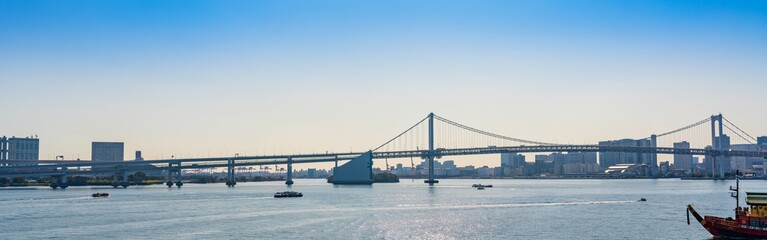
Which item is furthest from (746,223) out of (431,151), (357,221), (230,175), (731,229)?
(230,175)

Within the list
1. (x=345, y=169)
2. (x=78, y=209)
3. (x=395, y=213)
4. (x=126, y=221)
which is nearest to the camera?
(x=126, y=221)

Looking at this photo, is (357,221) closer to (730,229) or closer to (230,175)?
(730,229)

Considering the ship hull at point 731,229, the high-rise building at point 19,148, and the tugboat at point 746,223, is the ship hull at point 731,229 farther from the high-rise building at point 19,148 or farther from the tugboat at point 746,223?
the high-rise building at point 19,148

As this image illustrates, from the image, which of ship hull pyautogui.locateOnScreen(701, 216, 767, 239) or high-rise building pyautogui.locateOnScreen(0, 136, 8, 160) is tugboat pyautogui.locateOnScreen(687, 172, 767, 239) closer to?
ship hull pyautogui.locateOnScreen(701, 216, 767, 239)

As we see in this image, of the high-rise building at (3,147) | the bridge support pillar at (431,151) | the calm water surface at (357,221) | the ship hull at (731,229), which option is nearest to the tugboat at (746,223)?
the ship hull at (731,229)

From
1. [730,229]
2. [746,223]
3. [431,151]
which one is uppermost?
[431,151]

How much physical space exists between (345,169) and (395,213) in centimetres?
7133

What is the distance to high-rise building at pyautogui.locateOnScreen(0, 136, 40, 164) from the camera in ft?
591

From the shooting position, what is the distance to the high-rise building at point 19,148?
591 ft

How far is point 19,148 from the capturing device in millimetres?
186625

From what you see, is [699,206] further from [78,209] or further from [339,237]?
[78,209]

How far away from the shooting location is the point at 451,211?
5097 cm

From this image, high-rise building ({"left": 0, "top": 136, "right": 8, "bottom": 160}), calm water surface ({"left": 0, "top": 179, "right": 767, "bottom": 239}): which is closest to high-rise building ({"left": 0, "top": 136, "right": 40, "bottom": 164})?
high-rise building ({"left": 0, "top": 136, "right": 8, "bottom": 160})

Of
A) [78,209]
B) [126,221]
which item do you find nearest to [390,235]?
[126,221]
